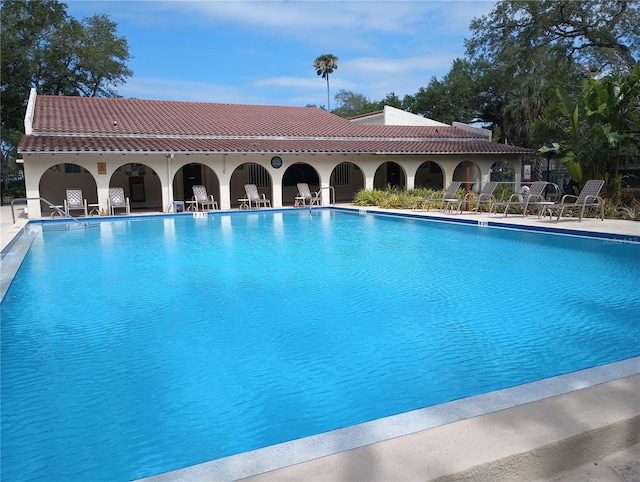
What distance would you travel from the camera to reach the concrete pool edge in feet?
7.97

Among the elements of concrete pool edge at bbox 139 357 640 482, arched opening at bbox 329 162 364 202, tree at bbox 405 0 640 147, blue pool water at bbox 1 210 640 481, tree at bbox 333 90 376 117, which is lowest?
blue pool water at bbox 1 210 640 481

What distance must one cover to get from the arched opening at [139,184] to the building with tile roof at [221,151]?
0.05 metres

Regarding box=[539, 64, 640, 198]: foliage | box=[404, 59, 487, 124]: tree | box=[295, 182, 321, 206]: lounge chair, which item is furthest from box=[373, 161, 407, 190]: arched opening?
box=[539, 64, 640, 198]: foliage

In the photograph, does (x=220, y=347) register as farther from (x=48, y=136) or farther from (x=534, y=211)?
(x=48, y=136)

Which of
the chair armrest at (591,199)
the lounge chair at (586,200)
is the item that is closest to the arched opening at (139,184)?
the lounge chair at (586,200)

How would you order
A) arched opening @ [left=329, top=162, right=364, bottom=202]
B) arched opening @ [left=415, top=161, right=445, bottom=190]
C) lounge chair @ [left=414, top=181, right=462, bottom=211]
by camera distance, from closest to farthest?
1. lounge chair @ [left=414, top=181, right=462, bottom=211]
2. arched opening @ [left=329, top=162, right=364, bottom=202]
3. arched opening @ [left=415, top=161, right=445, bottom=190]

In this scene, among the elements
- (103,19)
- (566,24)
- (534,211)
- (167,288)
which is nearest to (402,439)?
(167,288)

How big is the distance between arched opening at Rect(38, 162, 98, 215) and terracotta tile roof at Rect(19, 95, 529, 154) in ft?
7.64

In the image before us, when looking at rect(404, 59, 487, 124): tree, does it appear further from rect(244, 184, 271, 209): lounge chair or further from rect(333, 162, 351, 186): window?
rect(244, 184, 271, 209): lounge chair

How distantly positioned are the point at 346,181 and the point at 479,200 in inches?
470

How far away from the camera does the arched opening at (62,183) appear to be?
874 inches

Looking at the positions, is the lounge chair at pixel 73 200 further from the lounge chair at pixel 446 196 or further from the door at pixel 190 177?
the lounge chair at pixel 446 196

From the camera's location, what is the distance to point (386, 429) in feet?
9.37

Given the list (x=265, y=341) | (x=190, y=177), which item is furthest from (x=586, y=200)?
(x=190, y=177)
